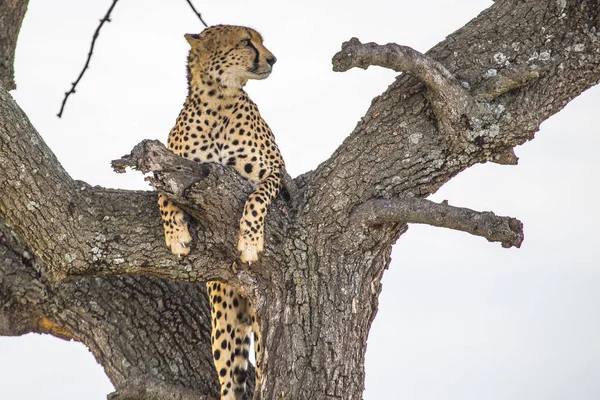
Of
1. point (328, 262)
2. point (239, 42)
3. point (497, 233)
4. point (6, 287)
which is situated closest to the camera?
point (497, 233)

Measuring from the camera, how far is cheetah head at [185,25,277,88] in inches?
240

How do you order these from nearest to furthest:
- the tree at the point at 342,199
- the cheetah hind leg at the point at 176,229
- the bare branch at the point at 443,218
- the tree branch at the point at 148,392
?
1. the bare branch at the point at 443,218
2. the tree at the point at 342,199
3. the cheetah hind leg at the point at 176,229
4. the tree branch at the point at 148,392

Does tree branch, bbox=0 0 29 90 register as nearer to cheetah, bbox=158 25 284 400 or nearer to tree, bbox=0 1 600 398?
cheetah, bbox=158 25 284 400

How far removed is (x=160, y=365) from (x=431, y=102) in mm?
2247

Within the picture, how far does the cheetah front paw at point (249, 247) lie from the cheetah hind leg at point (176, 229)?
0.29m

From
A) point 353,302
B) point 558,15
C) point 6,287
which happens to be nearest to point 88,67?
point 6,287

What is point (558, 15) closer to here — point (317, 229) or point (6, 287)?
point (317, 229)

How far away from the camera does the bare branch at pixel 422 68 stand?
15.9 ft

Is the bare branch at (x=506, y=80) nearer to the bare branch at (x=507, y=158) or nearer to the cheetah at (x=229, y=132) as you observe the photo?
the bare branch at (x=507, y=158)

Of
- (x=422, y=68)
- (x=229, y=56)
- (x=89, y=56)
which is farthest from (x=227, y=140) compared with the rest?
(x=422, y=68)

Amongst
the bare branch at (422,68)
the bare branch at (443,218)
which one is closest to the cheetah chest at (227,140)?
the bare branch at (443,218)

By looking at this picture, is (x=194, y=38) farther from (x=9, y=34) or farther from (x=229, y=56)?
(x=9, y=34)

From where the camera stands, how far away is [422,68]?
201 inches

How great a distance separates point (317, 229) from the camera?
17.4 feet
